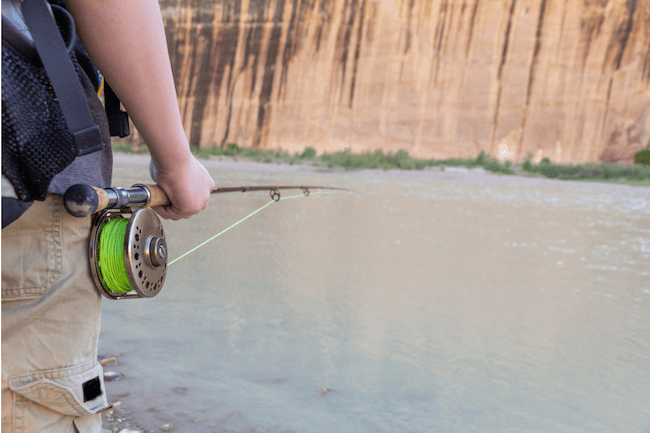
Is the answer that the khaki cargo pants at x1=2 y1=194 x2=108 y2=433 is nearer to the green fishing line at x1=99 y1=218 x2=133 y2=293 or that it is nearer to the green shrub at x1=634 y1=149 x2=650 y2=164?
the green fishing line at x1=99 y1=218 x2=133 y2=293

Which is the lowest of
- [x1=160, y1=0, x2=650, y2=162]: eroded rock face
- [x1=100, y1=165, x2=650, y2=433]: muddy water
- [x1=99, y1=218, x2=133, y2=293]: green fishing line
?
[x1=100, y1=165, x2=650, y2=433]: muddy water

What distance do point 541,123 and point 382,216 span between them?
18.1 metres

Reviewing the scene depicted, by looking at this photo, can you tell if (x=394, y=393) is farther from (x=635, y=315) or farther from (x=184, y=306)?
(x=635, y=315)

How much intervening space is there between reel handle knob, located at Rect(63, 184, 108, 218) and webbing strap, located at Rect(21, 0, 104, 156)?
8 centimetres

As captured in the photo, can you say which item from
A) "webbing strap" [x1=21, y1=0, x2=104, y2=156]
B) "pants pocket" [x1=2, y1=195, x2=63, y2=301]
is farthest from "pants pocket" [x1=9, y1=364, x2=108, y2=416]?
"webbing strap" [x1=21, y1=0, x2=104, y2=156]

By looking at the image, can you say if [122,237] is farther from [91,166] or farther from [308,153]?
[308,153]

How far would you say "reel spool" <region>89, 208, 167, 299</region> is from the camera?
2.89 ft

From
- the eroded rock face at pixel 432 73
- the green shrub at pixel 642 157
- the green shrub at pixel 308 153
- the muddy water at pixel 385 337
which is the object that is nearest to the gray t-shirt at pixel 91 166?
the muddy water at pixel 385 337

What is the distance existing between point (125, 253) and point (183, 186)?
0.57 feet

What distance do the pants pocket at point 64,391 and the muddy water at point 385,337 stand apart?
909mm

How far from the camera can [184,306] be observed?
2.84 meters

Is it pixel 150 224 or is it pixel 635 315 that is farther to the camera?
pixel 635 315

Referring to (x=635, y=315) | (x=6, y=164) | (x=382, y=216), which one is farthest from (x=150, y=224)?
(x=382, y=216)

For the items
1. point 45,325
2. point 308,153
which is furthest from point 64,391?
point 308,153
